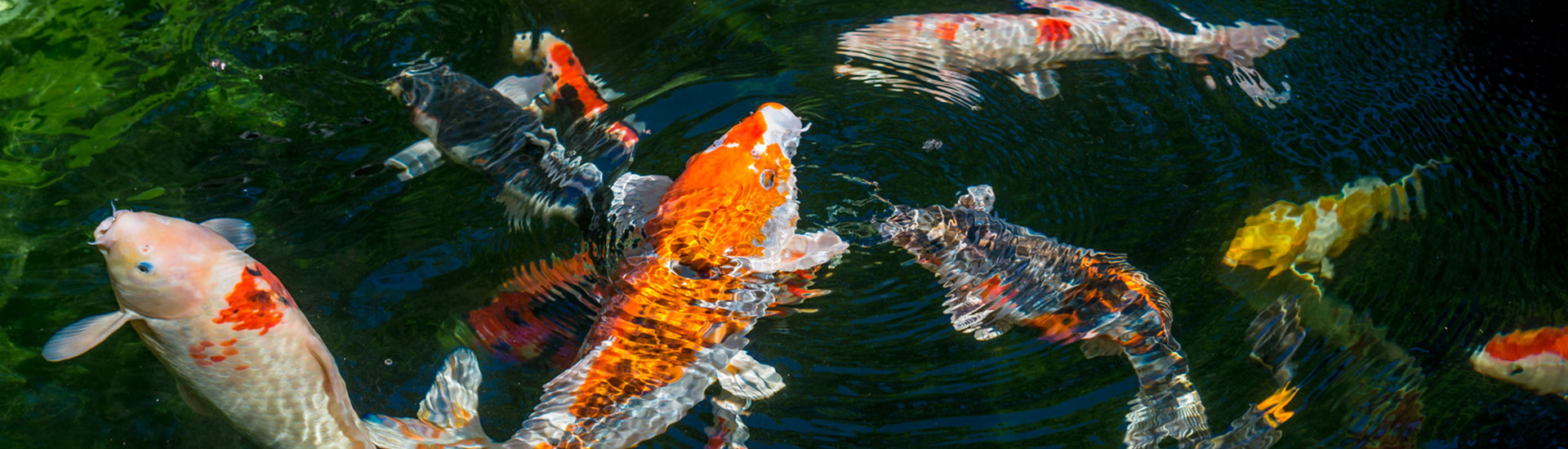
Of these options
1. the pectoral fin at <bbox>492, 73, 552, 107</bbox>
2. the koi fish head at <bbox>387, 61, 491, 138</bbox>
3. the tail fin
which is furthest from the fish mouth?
the pectoral fin at <bbox>492, 73, 552, 107</bbox>

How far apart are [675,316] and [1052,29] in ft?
10.0

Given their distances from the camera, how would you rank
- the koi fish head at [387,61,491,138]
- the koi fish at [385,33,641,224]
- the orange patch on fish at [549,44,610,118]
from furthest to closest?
the orange patch on fish at [549,44,610,118] < the koi fish head at [387,61,491,138] < the koi fish at [385,33,641,224]

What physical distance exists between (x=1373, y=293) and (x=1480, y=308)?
44 centimetres

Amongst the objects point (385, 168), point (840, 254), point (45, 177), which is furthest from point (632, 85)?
point (45, 177)

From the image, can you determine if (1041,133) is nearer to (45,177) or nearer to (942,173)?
(942,173)

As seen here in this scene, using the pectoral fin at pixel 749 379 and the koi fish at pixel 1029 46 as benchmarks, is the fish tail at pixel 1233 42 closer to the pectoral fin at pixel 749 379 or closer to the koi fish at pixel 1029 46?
the koi fish at pixel 1029 46

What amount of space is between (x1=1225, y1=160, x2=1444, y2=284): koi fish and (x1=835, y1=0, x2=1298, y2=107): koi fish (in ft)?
2.44

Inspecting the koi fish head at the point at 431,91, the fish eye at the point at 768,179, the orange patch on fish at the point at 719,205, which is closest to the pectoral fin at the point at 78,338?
the koi fish head at the point at 431,91

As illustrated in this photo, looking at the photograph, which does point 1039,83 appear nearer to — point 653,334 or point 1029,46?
point 1029,46

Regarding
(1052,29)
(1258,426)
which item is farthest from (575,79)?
(1258,426)

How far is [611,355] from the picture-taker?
12.2 ft

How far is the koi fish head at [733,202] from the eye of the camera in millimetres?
3914

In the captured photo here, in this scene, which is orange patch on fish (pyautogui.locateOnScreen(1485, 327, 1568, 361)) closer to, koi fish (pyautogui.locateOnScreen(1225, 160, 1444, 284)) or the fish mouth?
koi fish (pyautogui.locateOnScreen(1225, 160, 1444, 284))

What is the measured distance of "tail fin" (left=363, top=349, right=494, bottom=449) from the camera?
143 inches
